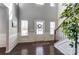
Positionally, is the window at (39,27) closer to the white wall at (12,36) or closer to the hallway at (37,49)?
the hallway at (37,49)

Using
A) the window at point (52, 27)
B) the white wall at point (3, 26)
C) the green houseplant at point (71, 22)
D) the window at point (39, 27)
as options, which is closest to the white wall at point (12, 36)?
the white wall at point (3, 26)

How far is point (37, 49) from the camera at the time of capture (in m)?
2.23

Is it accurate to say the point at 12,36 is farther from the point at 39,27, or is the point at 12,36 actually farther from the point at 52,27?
the point at 52,27

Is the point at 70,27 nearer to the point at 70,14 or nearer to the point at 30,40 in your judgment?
the point at 70,14

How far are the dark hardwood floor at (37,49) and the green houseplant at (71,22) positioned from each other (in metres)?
0.30

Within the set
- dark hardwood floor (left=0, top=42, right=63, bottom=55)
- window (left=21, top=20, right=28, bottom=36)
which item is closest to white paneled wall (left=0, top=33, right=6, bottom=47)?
dark hardwood floor (left=0, top=42, right=63, bottom=55)

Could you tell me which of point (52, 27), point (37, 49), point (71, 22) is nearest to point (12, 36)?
point (37, 49)

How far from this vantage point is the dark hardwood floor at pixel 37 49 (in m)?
2.21

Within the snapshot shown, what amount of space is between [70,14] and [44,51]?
0.71 meters

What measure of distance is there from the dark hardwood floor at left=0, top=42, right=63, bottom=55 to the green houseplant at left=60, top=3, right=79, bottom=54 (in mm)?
301

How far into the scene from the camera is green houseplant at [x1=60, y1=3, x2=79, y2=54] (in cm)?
219

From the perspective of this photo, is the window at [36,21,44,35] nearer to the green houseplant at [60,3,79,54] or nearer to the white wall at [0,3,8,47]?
the green houseplant at [60,3,79,54]
